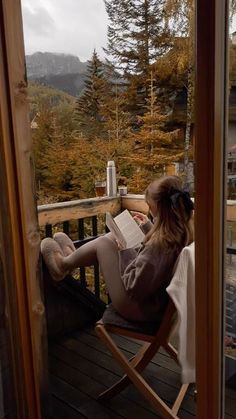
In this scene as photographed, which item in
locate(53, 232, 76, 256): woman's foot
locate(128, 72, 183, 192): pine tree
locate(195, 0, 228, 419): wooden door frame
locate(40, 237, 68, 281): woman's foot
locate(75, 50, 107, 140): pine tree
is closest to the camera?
locate(195, 0, 228, 419): wooden door frame

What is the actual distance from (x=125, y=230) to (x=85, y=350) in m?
0.85

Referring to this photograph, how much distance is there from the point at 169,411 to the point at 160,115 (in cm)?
277

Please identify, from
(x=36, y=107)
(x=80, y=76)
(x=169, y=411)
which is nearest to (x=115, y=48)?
(x=80, y=76)

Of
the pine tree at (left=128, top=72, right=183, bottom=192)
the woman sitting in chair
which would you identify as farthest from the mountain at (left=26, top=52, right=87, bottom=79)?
the woman sitting in chair

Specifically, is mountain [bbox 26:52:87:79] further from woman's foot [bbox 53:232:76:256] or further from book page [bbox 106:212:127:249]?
book page [bbox 106:212:127:249]

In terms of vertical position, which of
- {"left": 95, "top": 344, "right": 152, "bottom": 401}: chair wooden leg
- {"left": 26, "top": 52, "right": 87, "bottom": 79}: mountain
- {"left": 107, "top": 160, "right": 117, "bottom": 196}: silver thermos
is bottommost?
{"left": 95, "top": 344, "right": 152, "bottom": 401}: chair wooden leg

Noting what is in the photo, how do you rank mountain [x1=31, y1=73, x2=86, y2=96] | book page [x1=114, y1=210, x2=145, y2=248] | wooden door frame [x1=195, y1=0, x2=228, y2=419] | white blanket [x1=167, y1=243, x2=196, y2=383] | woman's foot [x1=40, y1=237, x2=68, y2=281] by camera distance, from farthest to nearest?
1. mountain [x1=31, y1=73, x2=86, y2=96]
2. woman's foot [x1=40, y1=237, x2=68, y2=281]
3. book page [x1=114, y1=210, x2=145, y2=248]
4. white blanket [x1=167, y1=243, x2=196, y2=383]
5. wooden door frame [x1=195, y1=0, x2=228, y2=419]

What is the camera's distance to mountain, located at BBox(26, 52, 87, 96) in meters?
3.09

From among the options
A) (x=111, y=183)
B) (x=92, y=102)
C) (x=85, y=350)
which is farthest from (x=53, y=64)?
(x=85, y=350)

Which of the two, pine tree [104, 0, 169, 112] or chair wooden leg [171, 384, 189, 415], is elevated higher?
pine tree [104, 0, 169, 112]

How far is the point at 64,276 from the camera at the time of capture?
233 centimetres

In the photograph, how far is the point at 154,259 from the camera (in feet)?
5.65

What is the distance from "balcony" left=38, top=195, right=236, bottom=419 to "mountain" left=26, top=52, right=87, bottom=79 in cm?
128

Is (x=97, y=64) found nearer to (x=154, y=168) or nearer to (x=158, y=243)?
(x=154, y=168)
